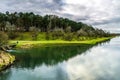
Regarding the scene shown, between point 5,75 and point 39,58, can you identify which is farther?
point 39,58

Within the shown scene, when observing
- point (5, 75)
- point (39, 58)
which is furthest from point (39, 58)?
point (5, 75)

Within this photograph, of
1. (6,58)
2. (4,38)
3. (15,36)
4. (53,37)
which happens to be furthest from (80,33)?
(6,58)

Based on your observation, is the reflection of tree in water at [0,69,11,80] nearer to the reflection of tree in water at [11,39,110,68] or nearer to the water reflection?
the reflection of tree in water at [11,39,110,68]

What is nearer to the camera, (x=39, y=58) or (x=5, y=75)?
(x=5, y=75)

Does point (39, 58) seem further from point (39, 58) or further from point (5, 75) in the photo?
point (5, 75)

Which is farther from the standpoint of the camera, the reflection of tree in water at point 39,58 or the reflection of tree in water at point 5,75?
the reflection of tree in water at point 39,58

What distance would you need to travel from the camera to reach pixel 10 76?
5372 centimetres

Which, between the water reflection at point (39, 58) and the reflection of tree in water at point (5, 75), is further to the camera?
the water reflection at point (39, 58)

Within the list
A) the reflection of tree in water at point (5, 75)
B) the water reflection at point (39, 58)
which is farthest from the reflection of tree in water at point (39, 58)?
the reflection of tree in water at point (5, 75)

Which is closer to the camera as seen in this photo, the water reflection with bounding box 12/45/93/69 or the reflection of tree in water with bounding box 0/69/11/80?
the reflection of tree in water with bounding box 0/69/11/80

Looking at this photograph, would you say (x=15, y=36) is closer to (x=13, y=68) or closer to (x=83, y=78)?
(x=13, y=68)

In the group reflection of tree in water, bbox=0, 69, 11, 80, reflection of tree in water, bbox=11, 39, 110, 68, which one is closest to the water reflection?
reflection of tree in water, bbox=11, 39, 110, 68

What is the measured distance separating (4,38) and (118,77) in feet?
160

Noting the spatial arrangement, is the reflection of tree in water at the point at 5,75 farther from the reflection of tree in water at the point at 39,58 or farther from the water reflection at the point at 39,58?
the water reflection at the point at 39,58
